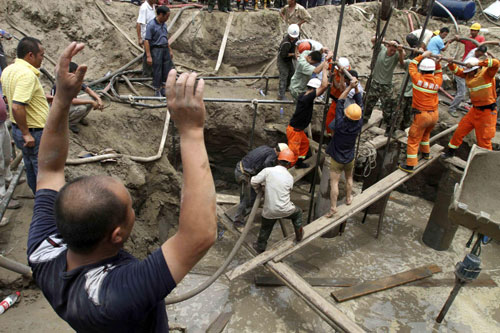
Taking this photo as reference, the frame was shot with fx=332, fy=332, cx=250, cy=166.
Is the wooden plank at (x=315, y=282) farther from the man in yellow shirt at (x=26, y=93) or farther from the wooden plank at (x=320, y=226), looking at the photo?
the man in yellow shirt at (x=26, y=93)

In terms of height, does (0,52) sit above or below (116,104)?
above

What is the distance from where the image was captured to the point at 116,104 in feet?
20.1

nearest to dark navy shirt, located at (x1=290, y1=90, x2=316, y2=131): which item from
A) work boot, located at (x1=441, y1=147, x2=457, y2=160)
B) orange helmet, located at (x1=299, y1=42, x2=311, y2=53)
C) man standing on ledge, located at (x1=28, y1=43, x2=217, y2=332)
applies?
orange helmet, located at (x1=299, y1=42, x2=311, y2=53)

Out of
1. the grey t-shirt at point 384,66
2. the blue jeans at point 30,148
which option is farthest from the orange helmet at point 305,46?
the blue jeans at point 30,148

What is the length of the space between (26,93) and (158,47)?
312cm

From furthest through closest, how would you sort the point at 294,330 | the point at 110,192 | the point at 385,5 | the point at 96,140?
1. the point at 96,140
2. the point at 294,330
3. the point at 385,5
4. the point at 110,192

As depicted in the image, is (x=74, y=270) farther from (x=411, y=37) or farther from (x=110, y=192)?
(x=411, y=37)

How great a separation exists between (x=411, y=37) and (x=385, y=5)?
→ 212 centimetres

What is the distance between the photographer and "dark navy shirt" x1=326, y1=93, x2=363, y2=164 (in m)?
4.71

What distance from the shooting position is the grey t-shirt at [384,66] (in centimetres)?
608

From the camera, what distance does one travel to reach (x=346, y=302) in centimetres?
512

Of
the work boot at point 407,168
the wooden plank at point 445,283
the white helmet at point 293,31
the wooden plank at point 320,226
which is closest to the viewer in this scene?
the wooden plank at point 320,226

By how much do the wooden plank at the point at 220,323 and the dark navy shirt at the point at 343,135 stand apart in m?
2.78

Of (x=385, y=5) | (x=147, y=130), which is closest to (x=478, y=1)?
(x=385, y=5)
